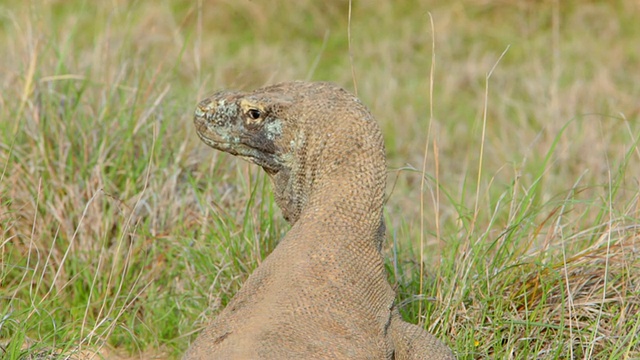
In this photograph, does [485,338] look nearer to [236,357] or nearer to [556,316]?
[556,316]

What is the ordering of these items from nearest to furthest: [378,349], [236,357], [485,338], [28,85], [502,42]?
[236,357], [378,349], [485,338], [28,85], [502,42]

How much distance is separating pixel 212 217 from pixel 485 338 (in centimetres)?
133

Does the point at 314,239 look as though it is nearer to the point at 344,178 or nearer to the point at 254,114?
the point at 344,178

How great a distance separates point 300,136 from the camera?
311 centimetres

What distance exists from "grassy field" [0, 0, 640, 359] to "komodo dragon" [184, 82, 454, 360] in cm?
60

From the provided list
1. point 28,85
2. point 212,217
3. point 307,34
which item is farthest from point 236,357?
point 307,34

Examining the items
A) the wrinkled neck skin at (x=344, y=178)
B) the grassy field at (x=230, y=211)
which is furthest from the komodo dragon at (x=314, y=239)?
the grassy field at (x=230, y=211)

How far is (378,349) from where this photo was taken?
284 cm

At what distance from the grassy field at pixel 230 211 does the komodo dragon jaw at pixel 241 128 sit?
0.52m

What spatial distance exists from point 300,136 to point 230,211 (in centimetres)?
152

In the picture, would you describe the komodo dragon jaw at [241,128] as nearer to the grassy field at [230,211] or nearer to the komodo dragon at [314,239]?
the komodo dragon at [314,239]

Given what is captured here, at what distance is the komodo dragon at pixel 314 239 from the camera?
2.71m

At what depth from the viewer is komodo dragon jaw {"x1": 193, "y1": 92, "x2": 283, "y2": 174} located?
316 centimetres

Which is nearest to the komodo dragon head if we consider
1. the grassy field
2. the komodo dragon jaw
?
the komodo dragon jaw
